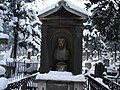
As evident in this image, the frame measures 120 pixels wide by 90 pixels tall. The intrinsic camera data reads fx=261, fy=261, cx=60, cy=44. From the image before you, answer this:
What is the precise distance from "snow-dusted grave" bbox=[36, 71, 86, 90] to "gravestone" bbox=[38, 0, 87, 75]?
403 mm

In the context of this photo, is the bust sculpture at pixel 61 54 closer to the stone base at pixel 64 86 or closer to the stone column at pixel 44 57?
the stone column at pixel 44 57

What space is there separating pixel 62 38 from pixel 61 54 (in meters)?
0.66

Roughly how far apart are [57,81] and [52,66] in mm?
889

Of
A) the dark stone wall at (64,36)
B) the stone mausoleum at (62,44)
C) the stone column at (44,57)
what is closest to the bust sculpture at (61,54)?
the stone mausoleum at (62,44)

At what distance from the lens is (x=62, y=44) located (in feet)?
35.2

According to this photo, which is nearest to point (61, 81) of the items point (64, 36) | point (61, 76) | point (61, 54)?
point (61, 76)

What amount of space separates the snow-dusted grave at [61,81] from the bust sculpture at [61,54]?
487mm

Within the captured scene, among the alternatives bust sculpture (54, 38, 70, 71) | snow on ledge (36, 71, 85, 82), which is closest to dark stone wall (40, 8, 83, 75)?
bust sculpture (54, 38, 70, 71)

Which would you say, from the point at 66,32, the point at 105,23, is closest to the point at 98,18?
the point at 105,23

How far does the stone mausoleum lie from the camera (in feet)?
33.2

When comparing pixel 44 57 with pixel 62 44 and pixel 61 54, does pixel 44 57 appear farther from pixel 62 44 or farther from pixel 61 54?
pixel 62 44

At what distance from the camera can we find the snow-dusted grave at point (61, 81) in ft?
32.9

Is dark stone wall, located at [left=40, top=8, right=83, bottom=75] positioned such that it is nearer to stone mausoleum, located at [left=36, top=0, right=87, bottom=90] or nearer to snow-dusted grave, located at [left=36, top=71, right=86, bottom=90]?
stone mausoleum, located at [left=36, top=0, right=87, bottom=90]

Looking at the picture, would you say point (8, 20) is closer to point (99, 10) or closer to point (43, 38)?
point (99, 10)
